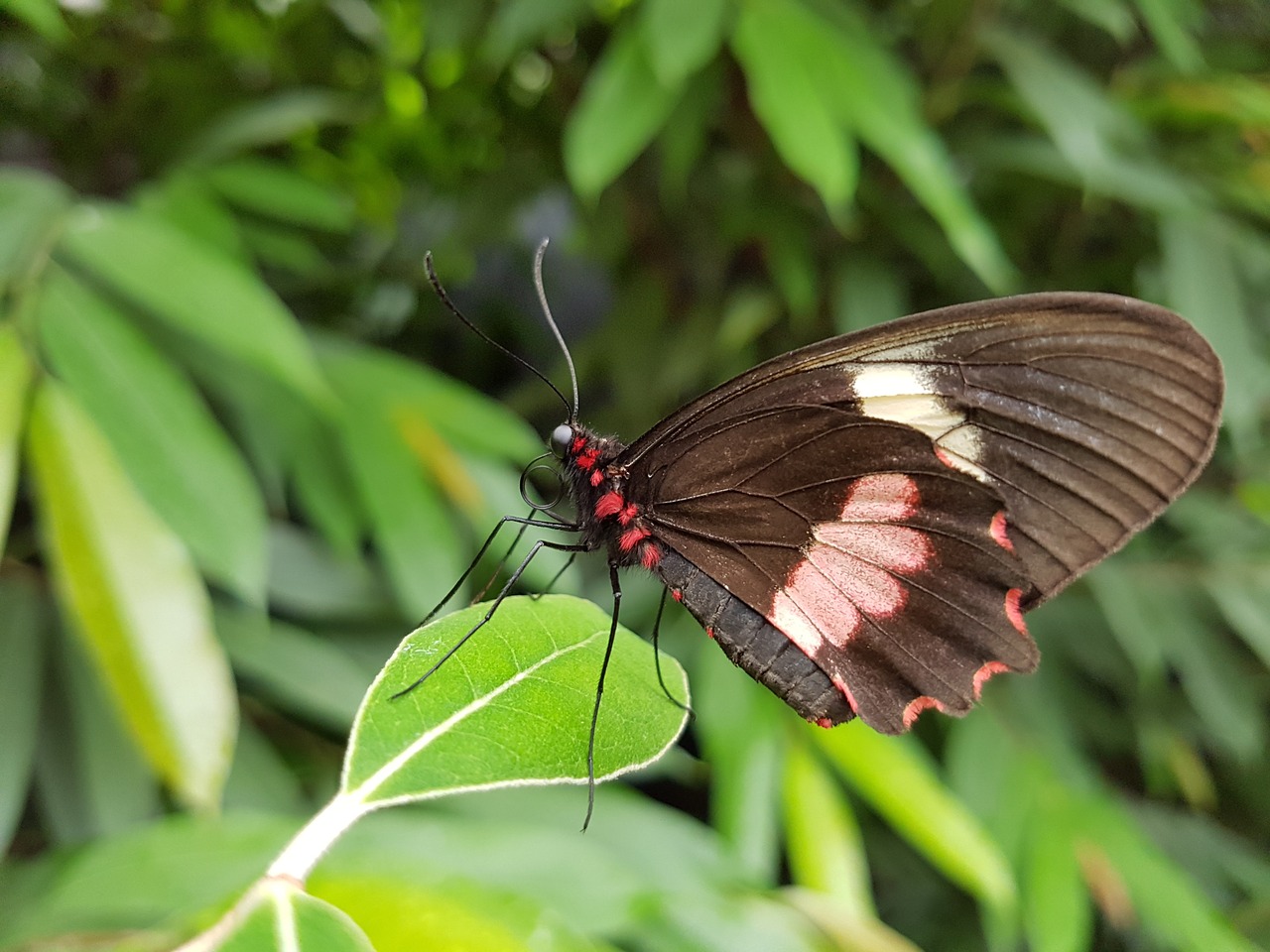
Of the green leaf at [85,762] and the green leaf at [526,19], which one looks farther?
the green leaf at [526,19]

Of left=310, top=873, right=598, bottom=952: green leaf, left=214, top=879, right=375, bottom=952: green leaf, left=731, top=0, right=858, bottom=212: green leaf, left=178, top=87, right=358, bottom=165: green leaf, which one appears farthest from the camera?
left=178, top=87, right=358, bottom=165: green leaf

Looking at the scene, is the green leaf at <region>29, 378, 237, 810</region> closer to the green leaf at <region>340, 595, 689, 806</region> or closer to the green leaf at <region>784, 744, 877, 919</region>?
the green leaf at <region>340, 595, 689, 806</region>

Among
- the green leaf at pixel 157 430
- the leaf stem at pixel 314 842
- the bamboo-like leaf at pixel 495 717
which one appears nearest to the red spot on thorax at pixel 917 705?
the bamboo-like leaf at pixel 495 717

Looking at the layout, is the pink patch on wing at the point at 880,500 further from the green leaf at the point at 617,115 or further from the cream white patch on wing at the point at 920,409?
the green leaf at the point at 617,115

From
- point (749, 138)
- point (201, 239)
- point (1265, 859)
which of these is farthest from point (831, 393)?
point (1265, 859)

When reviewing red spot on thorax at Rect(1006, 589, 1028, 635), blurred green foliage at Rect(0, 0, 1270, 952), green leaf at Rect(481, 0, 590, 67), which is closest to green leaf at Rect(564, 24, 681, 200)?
blurred green foliage at Rect(0, 0, 1270, 952)

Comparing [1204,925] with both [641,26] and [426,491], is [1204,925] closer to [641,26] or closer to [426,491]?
[426,491]

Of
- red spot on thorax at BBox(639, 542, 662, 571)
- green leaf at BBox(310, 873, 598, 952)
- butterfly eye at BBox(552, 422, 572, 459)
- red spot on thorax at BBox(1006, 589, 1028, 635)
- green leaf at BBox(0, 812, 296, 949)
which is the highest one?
red spot on thorax at BBox(1006, 589, 1028, 635)

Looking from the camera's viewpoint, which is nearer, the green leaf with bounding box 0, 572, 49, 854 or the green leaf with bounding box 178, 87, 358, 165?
the green leaf with bounding box 0, 572, 49, 854
